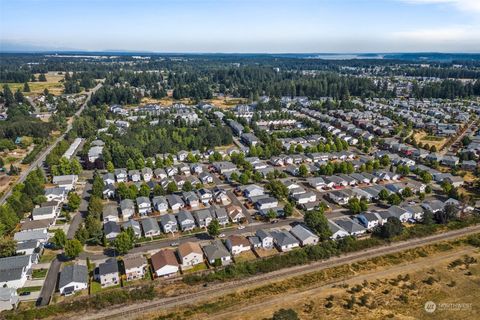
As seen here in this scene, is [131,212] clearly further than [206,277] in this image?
Yes

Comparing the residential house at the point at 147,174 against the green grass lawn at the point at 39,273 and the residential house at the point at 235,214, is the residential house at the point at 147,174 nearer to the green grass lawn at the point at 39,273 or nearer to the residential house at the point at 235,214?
the residential house at the point at 235,214

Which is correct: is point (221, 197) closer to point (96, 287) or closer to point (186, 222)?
point (186, 222)

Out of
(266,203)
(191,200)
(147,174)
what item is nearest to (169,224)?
(191,200)

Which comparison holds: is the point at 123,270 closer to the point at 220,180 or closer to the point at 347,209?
the point at 220,180

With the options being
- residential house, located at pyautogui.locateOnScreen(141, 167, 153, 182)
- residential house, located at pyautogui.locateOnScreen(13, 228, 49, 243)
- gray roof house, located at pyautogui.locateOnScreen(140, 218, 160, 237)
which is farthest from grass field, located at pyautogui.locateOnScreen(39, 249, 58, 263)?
residential house, located at pyautogui.locateOnScreen(141, 167, 153, 182)

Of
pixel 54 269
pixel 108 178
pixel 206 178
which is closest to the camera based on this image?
pixel 54 269

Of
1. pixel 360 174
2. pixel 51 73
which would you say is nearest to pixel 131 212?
pixel 360 174
